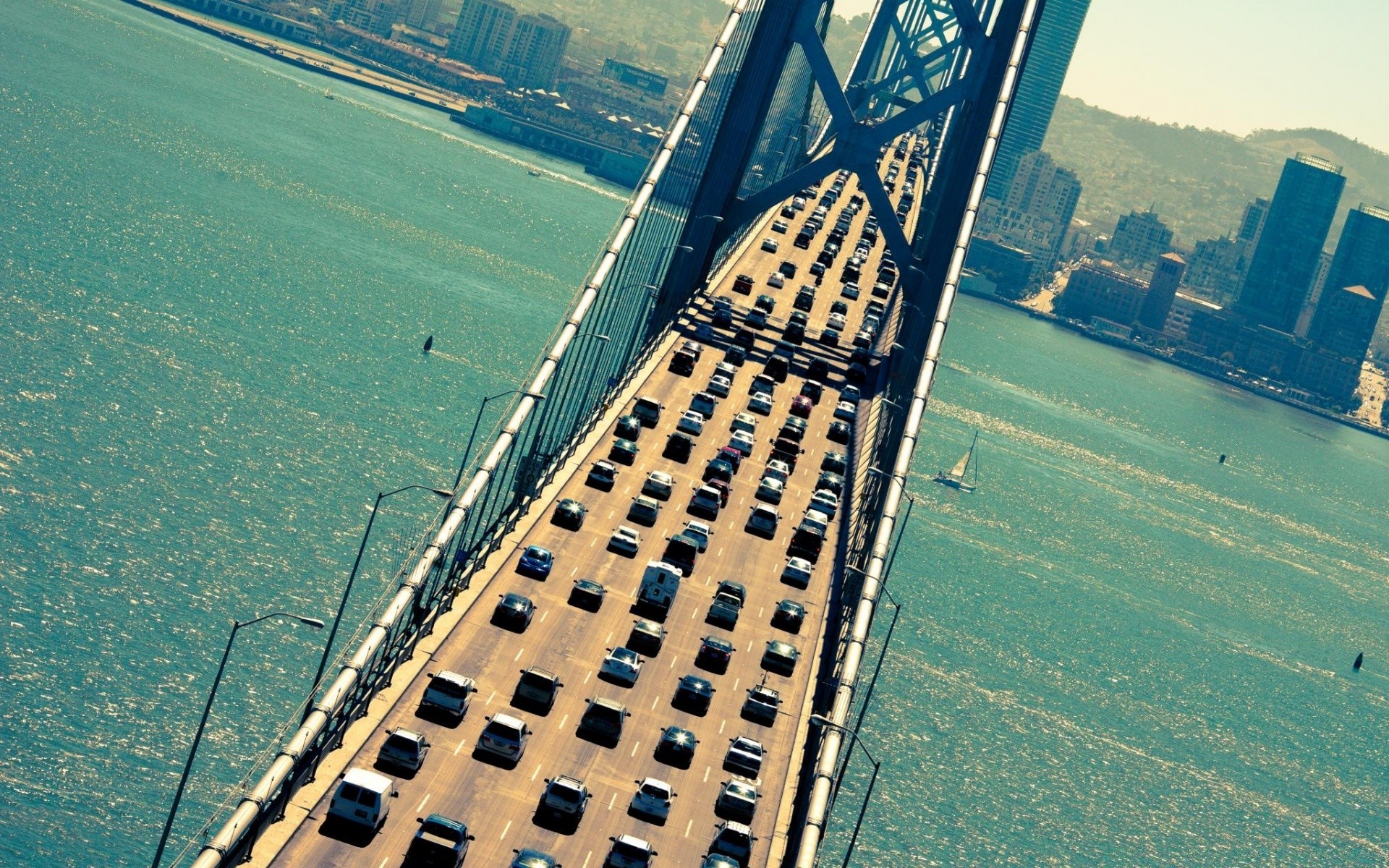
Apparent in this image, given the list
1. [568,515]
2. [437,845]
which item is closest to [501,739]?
[437,845]

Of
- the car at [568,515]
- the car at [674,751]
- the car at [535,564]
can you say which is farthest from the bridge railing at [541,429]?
the car at [674,751]

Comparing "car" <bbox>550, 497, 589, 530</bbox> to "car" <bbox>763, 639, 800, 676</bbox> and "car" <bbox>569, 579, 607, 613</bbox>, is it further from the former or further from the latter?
"car" <bbox>763, 639, 800, 676</bbox>

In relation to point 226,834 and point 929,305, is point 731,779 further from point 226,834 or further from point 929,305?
point 929,305

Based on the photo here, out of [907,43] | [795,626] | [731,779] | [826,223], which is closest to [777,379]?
[795,626]

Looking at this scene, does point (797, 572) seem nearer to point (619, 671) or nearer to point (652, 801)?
point (619, 671)

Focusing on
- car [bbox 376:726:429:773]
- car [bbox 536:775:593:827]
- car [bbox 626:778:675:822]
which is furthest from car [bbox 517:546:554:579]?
car [bbox 376:726:429:773]

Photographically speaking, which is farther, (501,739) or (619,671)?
(619,671)

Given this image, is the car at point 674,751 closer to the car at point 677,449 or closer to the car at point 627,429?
the car at point 627,429
